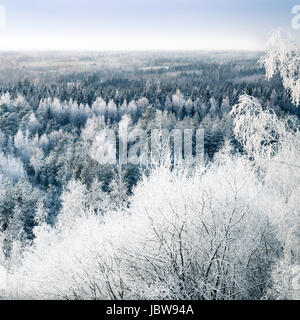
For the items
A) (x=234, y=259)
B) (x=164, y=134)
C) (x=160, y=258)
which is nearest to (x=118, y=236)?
(x=160, y=258)

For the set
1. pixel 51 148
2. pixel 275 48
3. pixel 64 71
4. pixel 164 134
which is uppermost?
pixel 64 71

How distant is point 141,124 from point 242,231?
4035 centimetres

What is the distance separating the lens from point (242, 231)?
18.8 feet

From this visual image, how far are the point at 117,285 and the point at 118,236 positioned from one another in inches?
50.6

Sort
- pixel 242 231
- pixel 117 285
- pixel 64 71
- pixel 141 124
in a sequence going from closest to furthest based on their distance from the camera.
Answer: pixel 117 285 → pixel 242 231 → pixel 141 124 → pixel 64 71

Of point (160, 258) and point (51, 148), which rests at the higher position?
point (160, 258)

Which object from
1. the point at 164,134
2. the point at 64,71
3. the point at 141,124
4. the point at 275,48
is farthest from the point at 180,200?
the point at 64,71

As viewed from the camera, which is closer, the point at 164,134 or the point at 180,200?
the point at 180,200

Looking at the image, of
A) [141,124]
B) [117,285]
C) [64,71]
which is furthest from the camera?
[64,71]

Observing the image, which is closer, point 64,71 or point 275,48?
point 275,48
